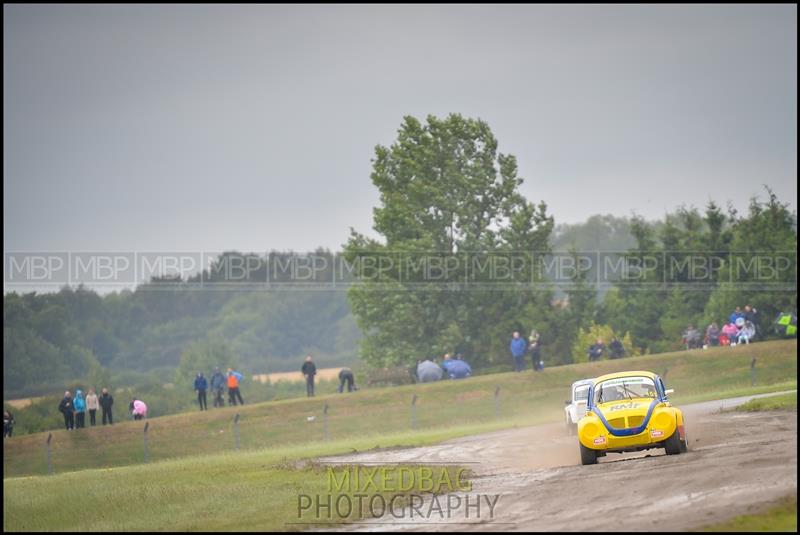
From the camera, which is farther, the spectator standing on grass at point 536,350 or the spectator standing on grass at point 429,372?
the spectator standing on grass at point 429,372

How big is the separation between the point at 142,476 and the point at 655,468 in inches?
574

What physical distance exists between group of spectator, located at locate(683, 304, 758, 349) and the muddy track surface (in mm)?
28321

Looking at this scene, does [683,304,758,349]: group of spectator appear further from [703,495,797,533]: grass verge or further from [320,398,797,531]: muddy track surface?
[703,495,797,533]: grass verge

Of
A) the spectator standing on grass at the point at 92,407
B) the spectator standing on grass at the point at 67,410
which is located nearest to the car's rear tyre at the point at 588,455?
the spectator standing on grass at the point at 67,410

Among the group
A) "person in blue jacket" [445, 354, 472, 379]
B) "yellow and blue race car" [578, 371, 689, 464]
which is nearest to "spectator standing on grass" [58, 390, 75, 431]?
"person in blue jacket" [445, 354, 472, 379]

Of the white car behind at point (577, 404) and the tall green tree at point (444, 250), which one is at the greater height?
the tall green tree at point (444, 250)

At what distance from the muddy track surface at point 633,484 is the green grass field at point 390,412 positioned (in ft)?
56.0

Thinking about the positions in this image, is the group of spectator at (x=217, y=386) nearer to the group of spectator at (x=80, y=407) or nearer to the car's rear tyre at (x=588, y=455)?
the group of spectator at (x=80, y=407)

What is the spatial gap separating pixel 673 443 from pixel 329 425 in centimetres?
2817

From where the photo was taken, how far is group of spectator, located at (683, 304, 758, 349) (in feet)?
193

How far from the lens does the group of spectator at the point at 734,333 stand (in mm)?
58906

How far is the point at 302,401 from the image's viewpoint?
5616 cm

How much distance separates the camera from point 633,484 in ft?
66.5

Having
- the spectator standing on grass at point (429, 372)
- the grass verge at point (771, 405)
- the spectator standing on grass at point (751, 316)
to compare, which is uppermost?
the spectator standing on grass at point (751, 316)
